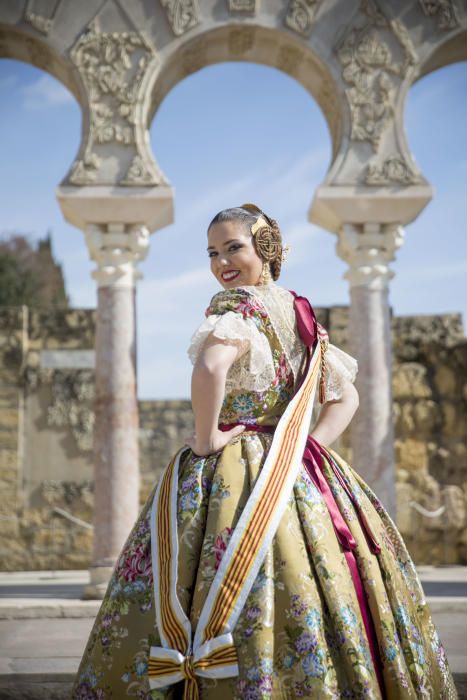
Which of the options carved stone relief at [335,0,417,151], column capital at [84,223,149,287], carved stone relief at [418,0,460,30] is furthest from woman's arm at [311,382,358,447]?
carved stone relief at [418,0,460,30]

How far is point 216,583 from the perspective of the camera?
1889 mm

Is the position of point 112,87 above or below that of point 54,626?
above

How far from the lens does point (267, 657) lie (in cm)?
181

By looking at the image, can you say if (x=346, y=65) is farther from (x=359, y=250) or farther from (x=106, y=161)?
(x=106, y=161)

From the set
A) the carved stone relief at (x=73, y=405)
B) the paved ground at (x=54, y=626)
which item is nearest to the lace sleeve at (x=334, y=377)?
the paved ground at (x=54, y=626)

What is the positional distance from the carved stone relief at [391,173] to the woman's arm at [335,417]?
158 inches

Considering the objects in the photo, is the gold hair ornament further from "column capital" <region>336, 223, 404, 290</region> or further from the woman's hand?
"column capital" <region>336, 223, 404, 290</region>

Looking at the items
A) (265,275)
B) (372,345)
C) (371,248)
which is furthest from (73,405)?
(265,275)

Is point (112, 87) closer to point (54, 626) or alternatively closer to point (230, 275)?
point (54, 626)

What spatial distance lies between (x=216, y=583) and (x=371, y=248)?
4.71m

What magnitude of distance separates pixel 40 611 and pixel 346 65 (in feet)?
15.4

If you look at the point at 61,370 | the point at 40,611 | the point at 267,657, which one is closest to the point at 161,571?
the point at 267,657

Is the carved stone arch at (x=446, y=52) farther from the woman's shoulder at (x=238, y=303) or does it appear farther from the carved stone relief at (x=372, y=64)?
the woman's shoulder at (x=238, y=303)

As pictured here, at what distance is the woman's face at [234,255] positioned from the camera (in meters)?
2.33
